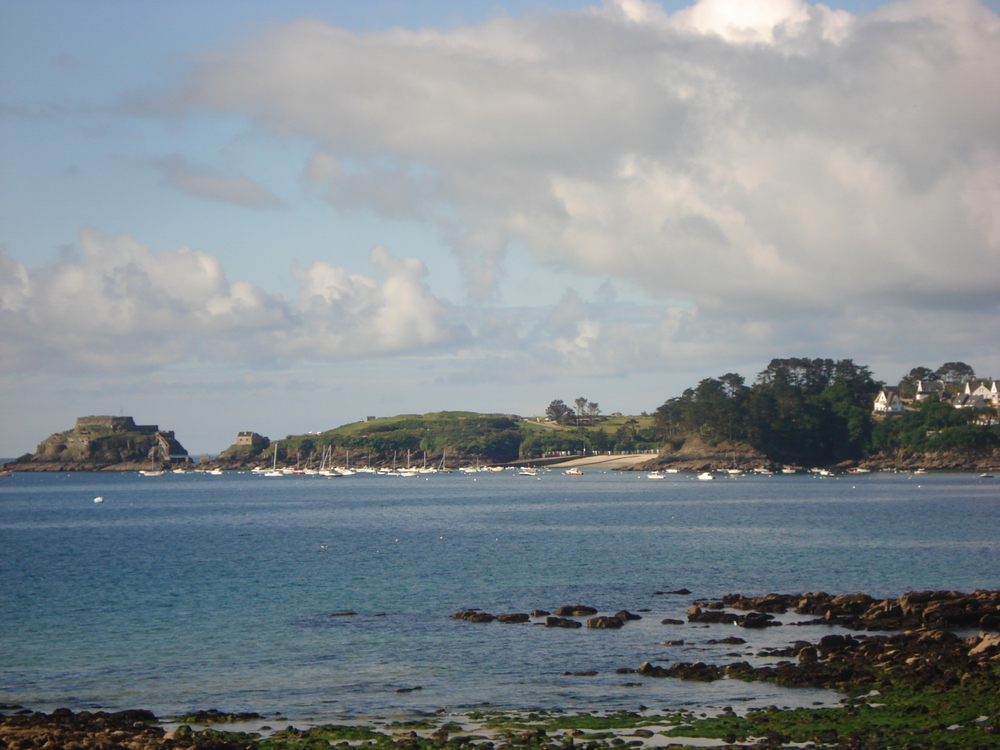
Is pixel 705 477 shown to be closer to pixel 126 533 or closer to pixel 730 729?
pixel 126 533

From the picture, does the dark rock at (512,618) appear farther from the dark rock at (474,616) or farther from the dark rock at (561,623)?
the dark rock at (561,623)

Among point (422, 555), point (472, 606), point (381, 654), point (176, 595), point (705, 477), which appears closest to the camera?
point (381, 654)

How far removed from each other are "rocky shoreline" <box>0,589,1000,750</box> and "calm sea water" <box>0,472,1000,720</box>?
4.74ft

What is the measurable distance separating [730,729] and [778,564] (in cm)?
3708

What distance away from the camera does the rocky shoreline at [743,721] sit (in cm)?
2145

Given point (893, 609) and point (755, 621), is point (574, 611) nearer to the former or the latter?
point (755, 621)

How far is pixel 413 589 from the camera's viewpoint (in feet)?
163

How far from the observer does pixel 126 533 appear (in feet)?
289

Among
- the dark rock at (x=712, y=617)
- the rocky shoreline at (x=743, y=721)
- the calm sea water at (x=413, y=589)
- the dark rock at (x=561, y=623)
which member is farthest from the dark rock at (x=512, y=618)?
the rocky shoreline at (x=743, y=721)

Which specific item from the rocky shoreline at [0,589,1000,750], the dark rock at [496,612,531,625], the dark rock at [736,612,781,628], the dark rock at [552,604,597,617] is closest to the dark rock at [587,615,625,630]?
the dark rock at [552,604,597,617]

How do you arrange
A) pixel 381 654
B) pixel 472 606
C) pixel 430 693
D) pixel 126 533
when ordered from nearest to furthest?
pixel 430 693 < pixel 381 654 < pixel 472 606 < pixel 126 533

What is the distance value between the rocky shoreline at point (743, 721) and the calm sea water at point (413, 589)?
144cm

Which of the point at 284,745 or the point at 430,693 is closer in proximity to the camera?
the point at 284,745

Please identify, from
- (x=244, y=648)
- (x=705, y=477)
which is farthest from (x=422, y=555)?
(x=705, y=477)
